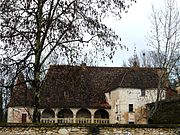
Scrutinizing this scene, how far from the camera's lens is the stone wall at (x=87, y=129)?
15547 mm

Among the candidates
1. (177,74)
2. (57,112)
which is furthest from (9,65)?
(177,74)

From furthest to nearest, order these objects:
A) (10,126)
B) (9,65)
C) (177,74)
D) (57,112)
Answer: (177,74) < (57,112) < (9,65) < (10,126)

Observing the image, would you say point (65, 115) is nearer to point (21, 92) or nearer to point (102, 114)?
point (102, 114)

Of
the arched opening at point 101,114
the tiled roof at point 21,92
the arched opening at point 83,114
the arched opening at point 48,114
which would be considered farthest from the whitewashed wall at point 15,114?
the arched opening at point 101,114

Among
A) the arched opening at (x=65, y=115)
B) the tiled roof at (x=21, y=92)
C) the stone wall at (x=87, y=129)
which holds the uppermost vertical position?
the tiled roof at (x=21, y=92)

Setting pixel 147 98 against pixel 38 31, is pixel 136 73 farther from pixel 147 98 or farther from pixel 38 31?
pixel 38 31

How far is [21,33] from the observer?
17562 millimetres

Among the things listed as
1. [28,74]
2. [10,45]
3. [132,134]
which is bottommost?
[132,134]

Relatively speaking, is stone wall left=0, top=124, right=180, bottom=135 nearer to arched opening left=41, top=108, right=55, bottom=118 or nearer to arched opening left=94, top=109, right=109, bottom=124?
arched opening left=41, top=108, right=55, bottom=118

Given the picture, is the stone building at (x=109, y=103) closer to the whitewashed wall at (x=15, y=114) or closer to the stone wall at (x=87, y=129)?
the whitewashed wall at (x=15, y=114)

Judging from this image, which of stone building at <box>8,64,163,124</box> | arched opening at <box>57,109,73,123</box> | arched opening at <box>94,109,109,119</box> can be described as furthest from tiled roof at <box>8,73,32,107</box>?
arched opening at <box>94,109,109,119</box>

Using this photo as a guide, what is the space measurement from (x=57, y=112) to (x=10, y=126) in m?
27.3

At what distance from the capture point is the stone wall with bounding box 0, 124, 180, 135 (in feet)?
51.0

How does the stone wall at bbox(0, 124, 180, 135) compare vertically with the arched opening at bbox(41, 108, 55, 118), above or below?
below
